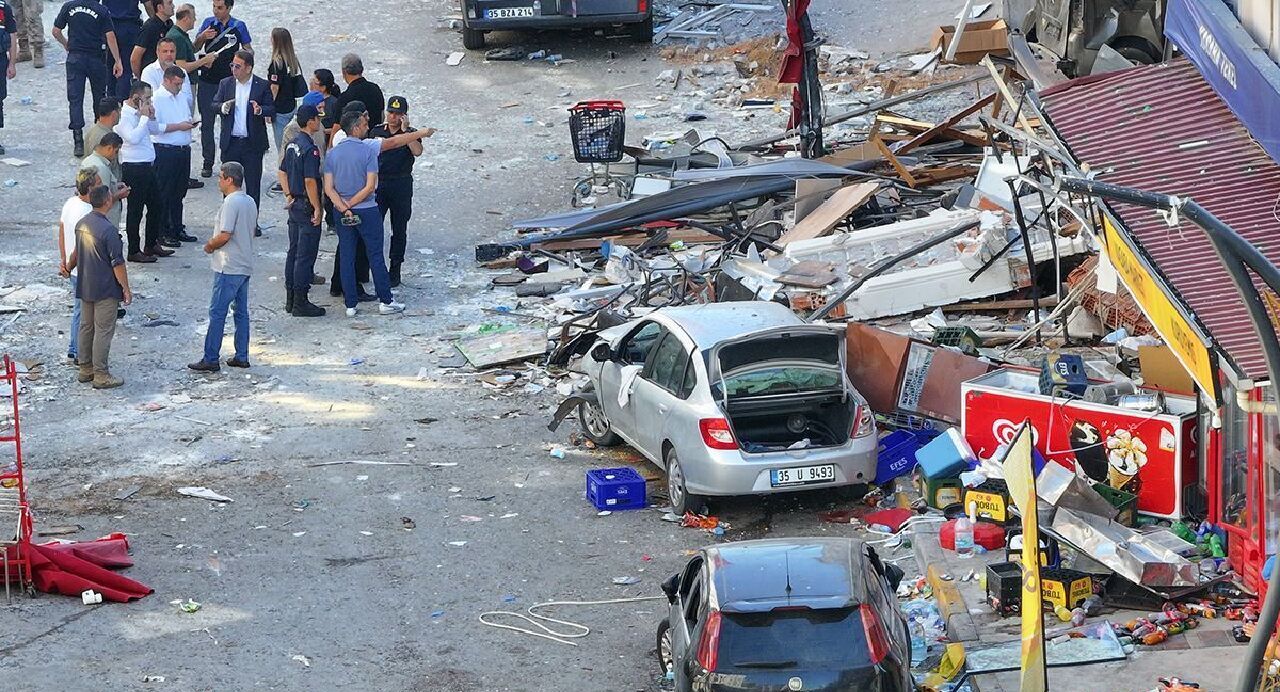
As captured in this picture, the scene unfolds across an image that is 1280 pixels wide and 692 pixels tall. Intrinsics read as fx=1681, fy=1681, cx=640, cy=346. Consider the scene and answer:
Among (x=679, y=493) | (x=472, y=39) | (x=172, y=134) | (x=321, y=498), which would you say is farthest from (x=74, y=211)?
(x=472, y=39)

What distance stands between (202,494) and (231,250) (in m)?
3.09

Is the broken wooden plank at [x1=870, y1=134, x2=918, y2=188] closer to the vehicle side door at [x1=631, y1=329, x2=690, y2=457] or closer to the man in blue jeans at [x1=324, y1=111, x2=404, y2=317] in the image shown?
the man in blue jeans at [x1=324, y1=111, x2=404, y2=317]

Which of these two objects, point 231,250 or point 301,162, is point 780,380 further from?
point 301,162

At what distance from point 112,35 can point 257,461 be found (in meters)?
9.72

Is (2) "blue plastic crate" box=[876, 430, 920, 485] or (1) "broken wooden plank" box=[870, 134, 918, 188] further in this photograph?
(1) "broken wooden plank" box=[870, 134, 918, 188]

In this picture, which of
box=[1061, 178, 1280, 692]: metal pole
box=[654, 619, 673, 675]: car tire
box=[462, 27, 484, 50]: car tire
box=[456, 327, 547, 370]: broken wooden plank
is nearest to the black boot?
box=[456, 327, 547, 370]: broken wooden plank

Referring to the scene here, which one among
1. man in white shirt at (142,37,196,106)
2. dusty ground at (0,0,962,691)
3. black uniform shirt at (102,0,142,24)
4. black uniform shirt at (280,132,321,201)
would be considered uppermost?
black uniform shirt at (102,0,142,24)

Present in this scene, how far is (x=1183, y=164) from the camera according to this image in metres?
11.8

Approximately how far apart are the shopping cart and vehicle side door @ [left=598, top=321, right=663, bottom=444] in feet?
23.2

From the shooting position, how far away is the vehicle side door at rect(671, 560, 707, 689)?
8.65 m

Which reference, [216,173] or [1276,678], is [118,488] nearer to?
[1276,678]

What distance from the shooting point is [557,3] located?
25.9 m

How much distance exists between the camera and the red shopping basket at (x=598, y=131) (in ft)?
68.2

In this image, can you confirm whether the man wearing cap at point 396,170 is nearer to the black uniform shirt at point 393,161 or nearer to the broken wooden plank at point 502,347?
the black uniform shirt at point 393,161
